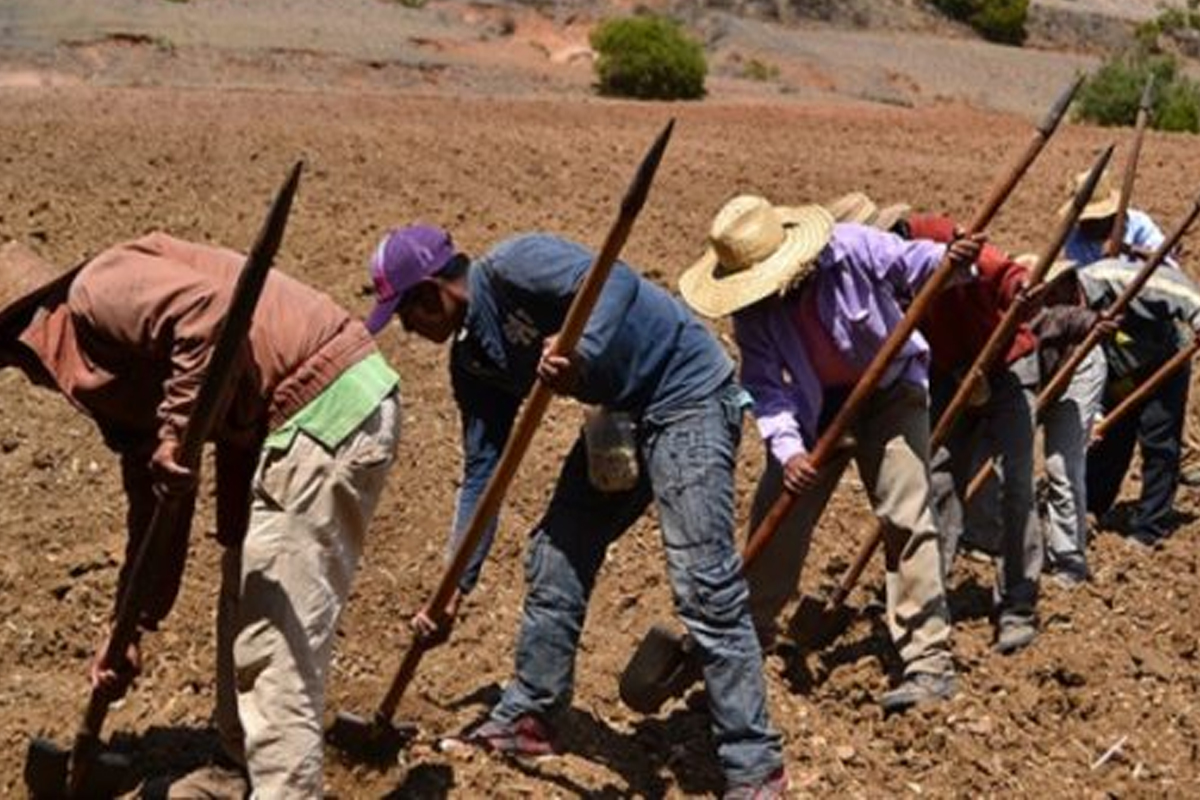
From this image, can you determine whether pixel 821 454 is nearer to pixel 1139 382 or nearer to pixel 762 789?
pixel 762 789

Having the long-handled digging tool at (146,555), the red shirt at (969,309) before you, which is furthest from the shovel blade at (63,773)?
the red shirt at (969,309)

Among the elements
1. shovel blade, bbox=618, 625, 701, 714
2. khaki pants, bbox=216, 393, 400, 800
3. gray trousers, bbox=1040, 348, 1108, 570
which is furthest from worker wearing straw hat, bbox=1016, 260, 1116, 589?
khaki pants, bbox=216, 393, 400, 800

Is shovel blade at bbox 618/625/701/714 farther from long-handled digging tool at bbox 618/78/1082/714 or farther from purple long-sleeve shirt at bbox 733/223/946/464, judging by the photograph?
purple long-sleeve shirt at bbox 733/223/946/464

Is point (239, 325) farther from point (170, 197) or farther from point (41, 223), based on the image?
point (170, 197)

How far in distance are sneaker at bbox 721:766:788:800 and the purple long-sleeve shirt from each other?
3.18ft

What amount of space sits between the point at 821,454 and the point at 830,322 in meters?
0.38

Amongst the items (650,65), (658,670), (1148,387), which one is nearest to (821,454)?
(658,670)

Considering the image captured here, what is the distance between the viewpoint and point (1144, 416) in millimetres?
8047

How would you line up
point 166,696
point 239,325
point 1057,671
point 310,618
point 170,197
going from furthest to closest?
point 170,197, point 1057,671, point 166,696, point 310,618, point 239,325

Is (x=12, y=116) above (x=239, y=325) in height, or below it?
below

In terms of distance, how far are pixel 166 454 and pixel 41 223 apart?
6.88 metres

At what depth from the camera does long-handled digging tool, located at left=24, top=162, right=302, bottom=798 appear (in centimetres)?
367

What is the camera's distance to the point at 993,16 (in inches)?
1462

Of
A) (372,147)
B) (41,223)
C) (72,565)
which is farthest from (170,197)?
(72,565)
